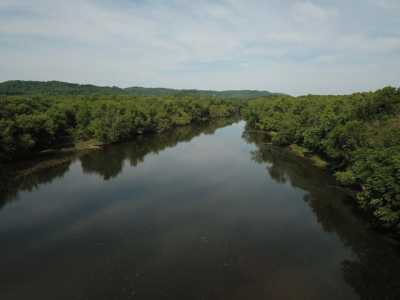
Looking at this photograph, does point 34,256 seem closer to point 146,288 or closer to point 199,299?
point 146,288

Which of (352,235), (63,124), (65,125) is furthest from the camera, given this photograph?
(65,125)

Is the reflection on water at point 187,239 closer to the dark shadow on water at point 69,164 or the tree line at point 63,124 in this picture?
the dark shadow on water at point 69,164

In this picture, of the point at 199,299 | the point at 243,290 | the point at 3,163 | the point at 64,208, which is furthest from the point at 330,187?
the point at 3,163

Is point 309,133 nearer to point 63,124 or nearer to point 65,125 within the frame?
point 63,124

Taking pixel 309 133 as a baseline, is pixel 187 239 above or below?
below

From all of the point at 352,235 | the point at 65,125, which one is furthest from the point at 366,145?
the point at 65,125

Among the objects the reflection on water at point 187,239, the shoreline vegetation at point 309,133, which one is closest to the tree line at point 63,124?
the shoreline vegetation at point 309,133

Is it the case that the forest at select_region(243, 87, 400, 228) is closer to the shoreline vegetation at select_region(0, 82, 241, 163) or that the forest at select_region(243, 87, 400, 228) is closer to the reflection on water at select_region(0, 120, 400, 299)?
the reflection on water at select_region(0, 120, 400, 299)

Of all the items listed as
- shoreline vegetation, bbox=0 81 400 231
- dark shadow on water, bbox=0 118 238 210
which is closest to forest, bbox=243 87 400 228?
shoreline vegetation, bbox=0 81 400 231
